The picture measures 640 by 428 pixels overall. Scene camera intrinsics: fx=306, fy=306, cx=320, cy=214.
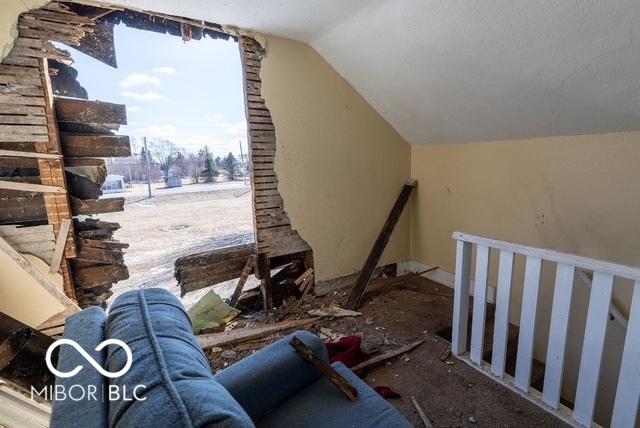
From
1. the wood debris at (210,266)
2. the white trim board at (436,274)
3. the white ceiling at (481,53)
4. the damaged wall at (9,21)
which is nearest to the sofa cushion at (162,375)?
the wood debris at (210,266)

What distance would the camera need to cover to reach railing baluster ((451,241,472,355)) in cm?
168

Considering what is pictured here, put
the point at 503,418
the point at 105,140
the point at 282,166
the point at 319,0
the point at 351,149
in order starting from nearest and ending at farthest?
the point at 503,418 → the point at 319,0 → the point at 105,140 → the point at 282,166 → the point at 351,149

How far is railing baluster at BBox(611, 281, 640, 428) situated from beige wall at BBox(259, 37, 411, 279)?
1.87m

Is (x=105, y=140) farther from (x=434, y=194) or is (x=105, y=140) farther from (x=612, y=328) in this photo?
(x=612, y=328)

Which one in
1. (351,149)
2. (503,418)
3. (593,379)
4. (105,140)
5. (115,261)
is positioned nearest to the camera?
(593,379)

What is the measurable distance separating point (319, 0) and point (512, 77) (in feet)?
3.76

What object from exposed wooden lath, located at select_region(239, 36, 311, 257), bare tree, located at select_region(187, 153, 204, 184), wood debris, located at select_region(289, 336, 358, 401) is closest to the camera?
wood debris, located at select_region(289, 336, 358, 401)

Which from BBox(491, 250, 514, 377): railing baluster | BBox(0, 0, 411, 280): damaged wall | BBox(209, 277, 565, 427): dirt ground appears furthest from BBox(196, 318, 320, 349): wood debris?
BBox(491, 250, 514, 377): railing baluster

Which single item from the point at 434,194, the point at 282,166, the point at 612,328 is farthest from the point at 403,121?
the point at 612,328

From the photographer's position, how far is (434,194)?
287cm

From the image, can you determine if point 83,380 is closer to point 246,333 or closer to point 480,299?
point 246,333

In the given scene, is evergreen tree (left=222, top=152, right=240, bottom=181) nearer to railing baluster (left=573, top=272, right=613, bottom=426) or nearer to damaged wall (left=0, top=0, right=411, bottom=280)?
damaged wall (left=0, top=0, right=411, bottom=280)

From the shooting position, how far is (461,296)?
1.73 meters

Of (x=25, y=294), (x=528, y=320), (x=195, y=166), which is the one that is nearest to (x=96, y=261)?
(x=25, y=294)
